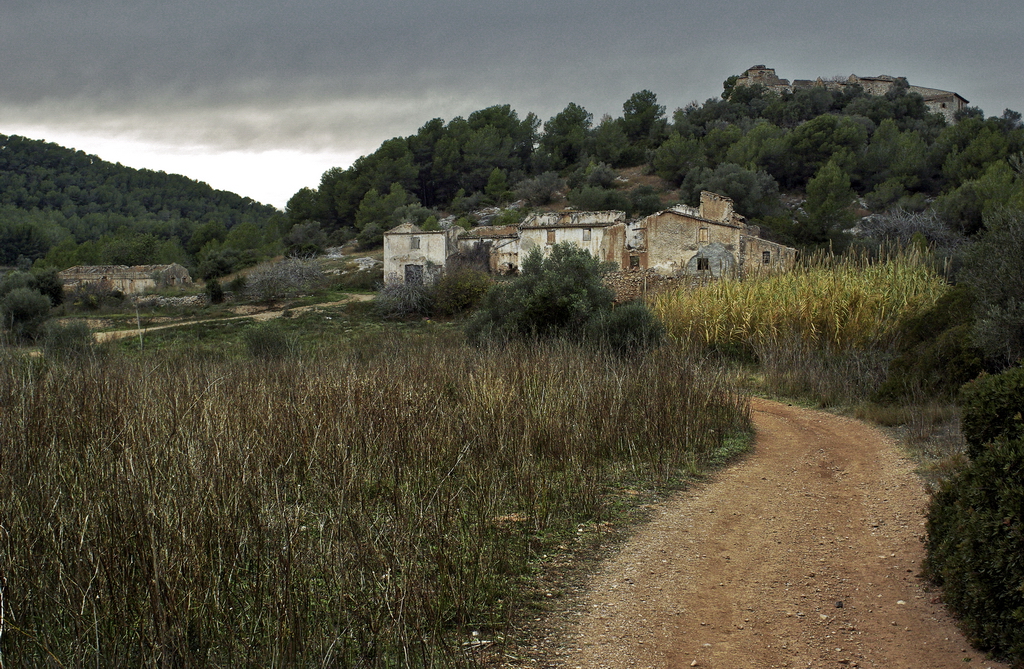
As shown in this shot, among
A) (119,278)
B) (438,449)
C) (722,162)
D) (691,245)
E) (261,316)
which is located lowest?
(261,316)

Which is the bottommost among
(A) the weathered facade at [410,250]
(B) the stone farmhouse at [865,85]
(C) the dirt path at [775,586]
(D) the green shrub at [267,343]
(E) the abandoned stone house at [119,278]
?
(C) the dirt path at [775,586]

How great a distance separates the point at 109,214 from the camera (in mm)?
94250

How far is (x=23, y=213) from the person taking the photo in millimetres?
85688

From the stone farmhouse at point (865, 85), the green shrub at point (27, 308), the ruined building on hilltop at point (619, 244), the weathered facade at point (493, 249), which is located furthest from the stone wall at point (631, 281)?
the stone farmhouse at point (865, 85)

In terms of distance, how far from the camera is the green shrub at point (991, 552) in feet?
10.7

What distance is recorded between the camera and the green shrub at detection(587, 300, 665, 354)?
13133 millimetres

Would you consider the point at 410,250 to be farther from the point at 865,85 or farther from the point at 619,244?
the point at 865,85

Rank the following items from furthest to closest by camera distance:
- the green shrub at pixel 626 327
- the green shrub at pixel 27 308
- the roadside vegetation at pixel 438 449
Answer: the green shrub at pixel 27 308, the green shrub at pixel 626 327, the roadside vegetation at pixel 438 449

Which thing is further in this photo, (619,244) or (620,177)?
(620,177)

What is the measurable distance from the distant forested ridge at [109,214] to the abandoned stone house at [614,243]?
2239cm

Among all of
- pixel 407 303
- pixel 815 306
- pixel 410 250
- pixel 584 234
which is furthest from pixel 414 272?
pixel 815 306

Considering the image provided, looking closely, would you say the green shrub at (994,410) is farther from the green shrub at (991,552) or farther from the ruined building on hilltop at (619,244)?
the ruined building on hilltop at (619,244)

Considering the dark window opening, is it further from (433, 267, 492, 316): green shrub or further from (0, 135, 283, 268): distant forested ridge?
(0, 135, 283, 268): distant forested ridge

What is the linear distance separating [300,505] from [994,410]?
443 cm
